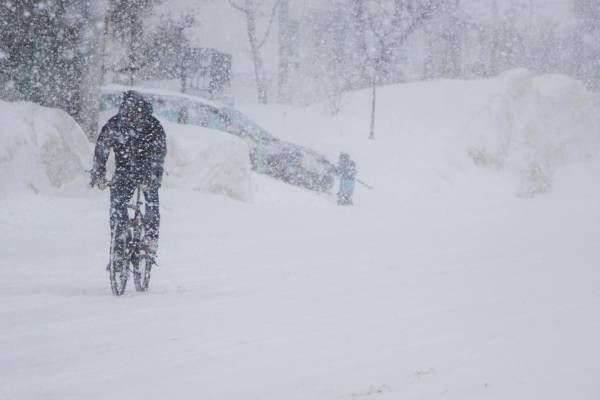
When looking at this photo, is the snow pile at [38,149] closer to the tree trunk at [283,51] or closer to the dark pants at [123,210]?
the dark pants at [123,210]

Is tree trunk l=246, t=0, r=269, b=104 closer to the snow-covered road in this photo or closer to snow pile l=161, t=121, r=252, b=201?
snow pile l=161, t=121, r=252, b=201

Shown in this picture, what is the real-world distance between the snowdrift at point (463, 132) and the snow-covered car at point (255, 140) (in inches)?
143

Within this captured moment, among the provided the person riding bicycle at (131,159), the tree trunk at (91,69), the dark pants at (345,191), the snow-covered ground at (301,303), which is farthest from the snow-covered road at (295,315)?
the dark pants at (345,191)

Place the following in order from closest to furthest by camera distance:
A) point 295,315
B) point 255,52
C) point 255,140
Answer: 1. point 295,315
2. point 255,140
3. point 255,52

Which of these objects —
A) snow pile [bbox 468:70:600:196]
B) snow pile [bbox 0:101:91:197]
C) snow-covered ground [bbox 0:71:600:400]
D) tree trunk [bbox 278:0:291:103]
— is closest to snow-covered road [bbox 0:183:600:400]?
snow-covered ground [bbox 0:71:600:400]

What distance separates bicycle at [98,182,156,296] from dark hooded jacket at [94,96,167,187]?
0.14 meters

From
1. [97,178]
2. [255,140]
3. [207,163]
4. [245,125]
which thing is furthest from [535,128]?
[97,178]

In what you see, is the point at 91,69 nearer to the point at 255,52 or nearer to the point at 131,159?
the point at 131,159

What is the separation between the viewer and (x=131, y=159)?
5984 millimetres

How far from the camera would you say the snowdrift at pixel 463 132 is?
68.9 ft

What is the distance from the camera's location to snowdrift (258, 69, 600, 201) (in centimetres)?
2102

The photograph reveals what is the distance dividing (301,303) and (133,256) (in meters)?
1.74

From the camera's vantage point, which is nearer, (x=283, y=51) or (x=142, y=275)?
(x=142, y=275)

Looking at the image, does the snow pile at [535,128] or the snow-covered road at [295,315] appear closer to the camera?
the snow-covered road at [295,315]
